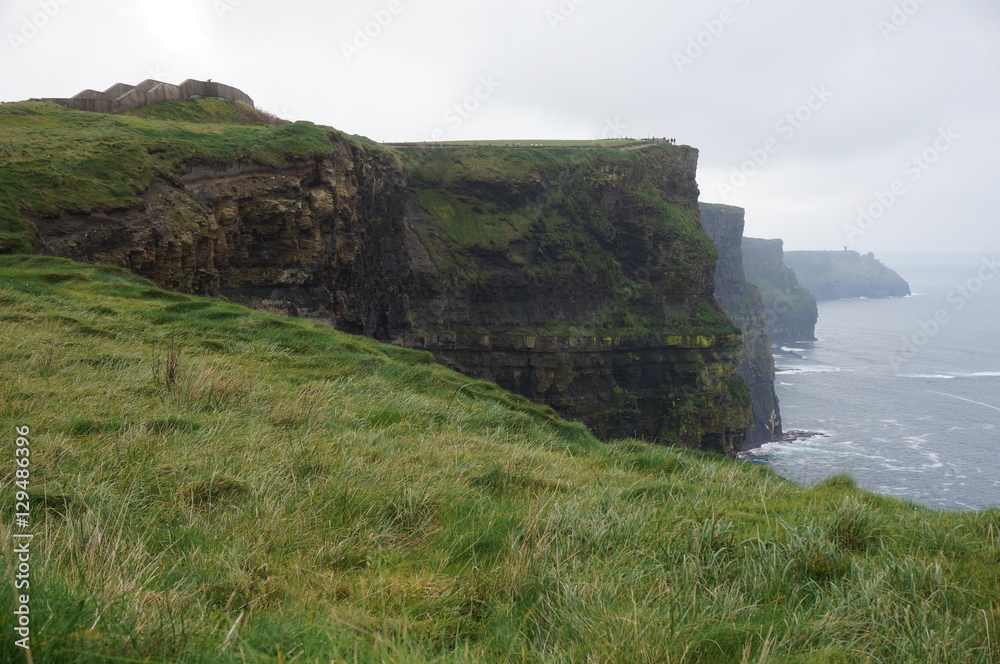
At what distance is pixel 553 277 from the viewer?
184 ft

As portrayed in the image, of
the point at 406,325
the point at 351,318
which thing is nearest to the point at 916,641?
the point at 351,318

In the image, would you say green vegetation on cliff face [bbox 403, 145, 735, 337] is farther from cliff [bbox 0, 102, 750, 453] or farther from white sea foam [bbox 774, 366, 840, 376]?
white sea foam [bbox 774, 366, 840, 376]

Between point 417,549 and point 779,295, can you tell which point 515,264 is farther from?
point 779,295

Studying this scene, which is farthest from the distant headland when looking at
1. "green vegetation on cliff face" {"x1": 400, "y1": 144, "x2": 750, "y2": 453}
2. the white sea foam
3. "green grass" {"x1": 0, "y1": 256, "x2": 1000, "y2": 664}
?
the white sea foam

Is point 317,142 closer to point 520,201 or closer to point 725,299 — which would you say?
point 520,201

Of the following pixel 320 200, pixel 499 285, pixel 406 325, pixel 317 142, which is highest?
pixel 317 142

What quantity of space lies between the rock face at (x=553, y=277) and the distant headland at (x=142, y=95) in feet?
27.8

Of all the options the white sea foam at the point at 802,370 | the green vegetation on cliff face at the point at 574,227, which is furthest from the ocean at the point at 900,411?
the green vegetation on cliff face at the point at 574,227

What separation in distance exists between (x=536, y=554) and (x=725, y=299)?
119999 mm

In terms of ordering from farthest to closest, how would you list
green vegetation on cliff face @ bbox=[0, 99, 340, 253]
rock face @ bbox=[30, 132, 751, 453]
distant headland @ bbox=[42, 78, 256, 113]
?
1. rock face @ bbox=[30, 132, 751, 453]
2. distant headland @ bbox=[42, 78, 256, 113]
3. green vegetation on cliff face @ bbox=[0, 99, 340, 253]

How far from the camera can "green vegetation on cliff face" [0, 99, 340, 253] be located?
18.7 metres

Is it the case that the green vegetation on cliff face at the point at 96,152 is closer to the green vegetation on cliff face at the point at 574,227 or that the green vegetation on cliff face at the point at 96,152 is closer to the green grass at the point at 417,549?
the green grass at the point at 417,549

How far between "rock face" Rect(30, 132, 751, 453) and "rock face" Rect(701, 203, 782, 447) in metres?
30.5

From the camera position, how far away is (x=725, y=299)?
381 feet
